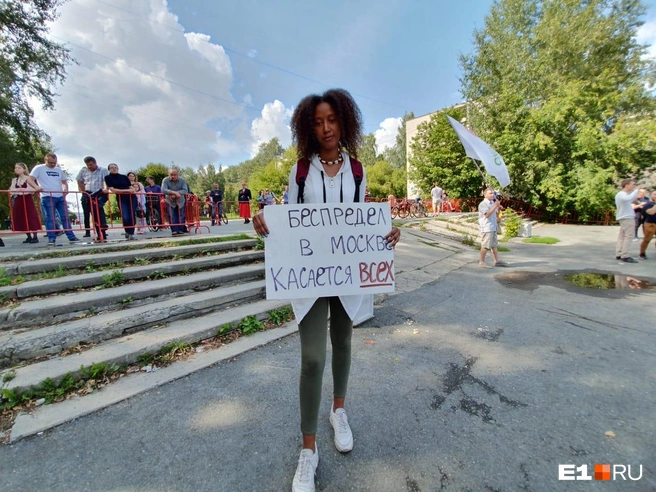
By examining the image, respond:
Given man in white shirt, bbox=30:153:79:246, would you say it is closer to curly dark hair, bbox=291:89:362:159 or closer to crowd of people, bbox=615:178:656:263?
curly dark hair, bbox=291:89:362:159

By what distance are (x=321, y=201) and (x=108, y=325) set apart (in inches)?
113

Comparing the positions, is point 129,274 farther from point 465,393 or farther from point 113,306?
point 465,393

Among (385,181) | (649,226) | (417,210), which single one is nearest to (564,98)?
(417,210)

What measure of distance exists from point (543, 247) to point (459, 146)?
13.8 meters

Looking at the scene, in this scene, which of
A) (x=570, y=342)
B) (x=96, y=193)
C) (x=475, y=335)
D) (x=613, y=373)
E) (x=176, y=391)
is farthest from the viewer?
(x=96, y=193)

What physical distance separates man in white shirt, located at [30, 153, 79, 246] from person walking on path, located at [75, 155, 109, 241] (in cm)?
35

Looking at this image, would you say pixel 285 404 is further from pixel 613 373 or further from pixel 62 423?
pixel 613 373

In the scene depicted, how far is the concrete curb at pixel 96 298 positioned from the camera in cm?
308

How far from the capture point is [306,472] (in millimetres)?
1672

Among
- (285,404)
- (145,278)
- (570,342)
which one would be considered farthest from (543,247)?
(145,278)

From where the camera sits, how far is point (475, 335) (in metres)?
3.69

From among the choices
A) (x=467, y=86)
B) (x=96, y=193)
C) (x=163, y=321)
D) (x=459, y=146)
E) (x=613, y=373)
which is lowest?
(x=613, y=373)

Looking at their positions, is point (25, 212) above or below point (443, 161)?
below

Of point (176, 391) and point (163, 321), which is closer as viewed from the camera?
point (176, 391)
